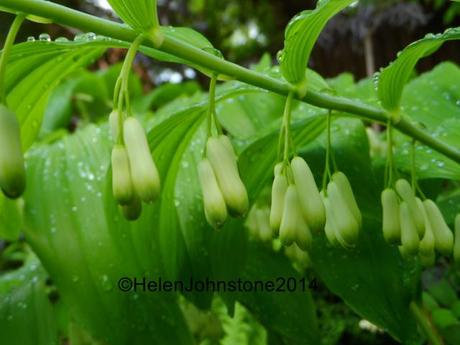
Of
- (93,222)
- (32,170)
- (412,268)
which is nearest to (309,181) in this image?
(412,268)

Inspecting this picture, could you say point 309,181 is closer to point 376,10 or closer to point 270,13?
point 376,10

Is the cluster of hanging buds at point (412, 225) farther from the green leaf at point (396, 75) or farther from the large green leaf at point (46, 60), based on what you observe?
the large green leaf at point (46, 60)

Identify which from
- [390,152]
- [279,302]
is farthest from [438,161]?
[279,302]

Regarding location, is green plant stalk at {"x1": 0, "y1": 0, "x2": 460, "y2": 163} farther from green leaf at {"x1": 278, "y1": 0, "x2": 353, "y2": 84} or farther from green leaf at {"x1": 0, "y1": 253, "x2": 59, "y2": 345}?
green leaf at {"x1": 0, "y1": 253, "x2": 59, "y2": 345}

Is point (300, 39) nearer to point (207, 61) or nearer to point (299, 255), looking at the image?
point (207, 61)

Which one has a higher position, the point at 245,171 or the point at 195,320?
the point at 245,171

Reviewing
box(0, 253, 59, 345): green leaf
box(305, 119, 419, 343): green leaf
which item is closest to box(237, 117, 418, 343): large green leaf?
box(305, 119, 419, 343): green leaf
